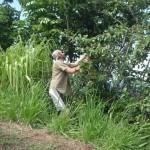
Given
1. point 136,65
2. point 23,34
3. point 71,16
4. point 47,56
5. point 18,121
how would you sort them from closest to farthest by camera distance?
point 18,121 → point 136,65 → point 47,56 → point 71,16 → point 23,34

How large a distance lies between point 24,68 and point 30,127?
1551mm

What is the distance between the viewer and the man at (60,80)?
605 cm

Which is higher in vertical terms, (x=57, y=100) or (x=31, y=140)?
(x=57, y=100)

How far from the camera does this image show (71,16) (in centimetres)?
842

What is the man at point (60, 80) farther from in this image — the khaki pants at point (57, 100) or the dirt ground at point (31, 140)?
the dirt ground at point (31, 140)

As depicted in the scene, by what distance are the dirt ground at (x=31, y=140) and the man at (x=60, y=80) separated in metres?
0.81

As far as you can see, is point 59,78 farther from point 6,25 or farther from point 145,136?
point 6,25

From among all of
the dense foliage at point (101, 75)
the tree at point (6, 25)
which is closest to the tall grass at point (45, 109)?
the dense foliage at point (101, 75)

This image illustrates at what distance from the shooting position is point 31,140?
4.99 metres

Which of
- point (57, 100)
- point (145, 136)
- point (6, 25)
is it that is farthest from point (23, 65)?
point (6, 25)

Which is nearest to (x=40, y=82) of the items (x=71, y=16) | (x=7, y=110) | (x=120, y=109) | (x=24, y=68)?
(x=24, y=68)

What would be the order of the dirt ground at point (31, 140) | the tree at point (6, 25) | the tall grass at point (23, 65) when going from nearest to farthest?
the dirt ground at point (31, 140) → the tall grass at point (23, 65) → the tree at point (6, 25)

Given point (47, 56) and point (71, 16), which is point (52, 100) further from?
point (71, 16)

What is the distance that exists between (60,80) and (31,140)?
1.52 meters
